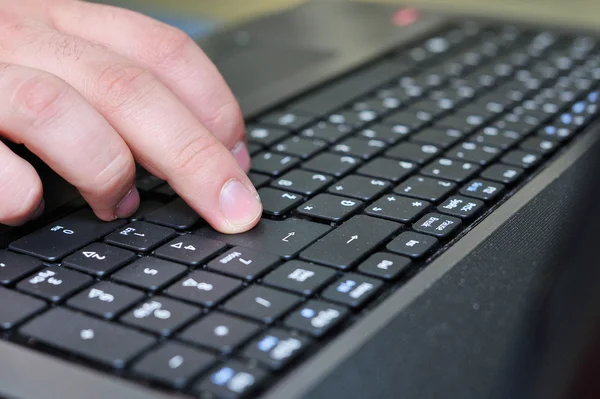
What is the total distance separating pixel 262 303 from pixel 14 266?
0.14m

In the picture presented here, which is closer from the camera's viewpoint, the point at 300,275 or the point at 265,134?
the point at 300,275

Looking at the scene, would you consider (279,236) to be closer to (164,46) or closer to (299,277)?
(299,277)

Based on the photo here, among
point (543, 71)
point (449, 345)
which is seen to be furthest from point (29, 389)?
point (543, 71)

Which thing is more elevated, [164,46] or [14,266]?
[164,46]

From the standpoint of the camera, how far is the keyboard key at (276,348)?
31cm

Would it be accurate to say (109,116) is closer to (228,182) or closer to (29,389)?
(228,182)

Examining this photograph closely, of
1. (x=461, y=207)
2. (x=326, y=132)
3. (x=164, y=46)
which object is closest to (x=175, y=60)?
(x=164, y=46)

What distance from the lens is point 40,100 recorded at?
431 mm

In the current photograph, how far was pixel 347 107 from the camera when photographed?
64cm

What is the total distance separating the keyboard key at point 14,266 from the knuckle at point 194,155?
100mm

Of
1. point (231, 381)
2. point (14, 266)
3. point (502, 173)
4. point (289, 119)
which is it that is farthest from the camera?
point (289, 119)

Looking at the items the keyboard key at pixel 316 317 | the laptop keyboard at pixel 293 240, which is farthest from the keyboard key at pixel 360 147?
the keyboard key at pixel 316 317

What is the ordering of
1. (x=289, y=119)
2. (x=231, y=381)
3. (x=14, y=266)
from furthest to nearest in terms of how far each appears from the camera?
(x=289, y=119) → (x=14, y=266) → (x=231, y=381)

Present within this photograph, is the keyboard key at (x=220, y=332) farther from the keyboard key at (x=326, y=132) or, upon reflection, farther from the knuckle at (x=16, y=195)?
the keyboard key at (x=326, y=132)
